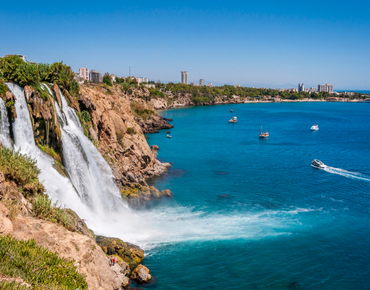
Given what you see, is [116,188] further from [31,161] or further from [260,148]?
[260,148]

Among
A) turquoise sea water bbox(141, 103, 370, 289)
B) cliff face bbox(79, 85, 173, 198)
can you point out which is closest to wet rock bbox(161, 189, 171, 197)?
turquoise sea water bbox(141, 103, 370, 289)

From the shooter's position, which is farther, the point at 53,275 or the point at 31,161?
the point at 31,161

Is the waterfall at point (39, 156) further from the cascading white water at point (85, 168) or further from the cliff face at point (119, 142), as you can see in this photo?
the cliff face at point (119, 142)

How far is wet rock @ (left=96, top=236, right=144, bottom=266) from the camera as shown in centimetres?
1942

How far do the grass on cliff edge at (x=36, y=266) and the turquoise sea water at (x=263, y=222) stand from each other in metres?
8.45

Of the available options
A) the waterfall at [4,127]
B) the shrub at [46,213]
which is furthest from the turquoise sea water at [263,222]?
the waterfall at [4,127]

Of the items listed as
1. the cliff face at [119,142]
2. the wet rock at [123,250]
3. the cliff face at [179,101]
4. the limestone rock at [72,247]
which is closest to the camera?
the limestone rock at [72,247]

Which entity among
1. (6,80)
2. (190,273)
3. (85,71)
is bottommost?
(190,273)

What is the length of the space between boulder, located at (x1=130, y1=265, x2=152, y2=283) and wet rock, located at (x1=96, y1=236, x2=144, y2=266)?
1.15m

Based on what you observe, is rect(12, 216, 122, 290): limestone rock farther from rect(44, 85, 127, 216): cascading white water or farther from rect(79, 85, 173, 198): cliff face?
rect(79, 85, 173, 198): cliff face

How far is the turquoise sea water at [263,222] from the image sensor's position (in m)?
19.7

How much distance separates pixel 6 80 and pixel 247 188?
26.0 meters

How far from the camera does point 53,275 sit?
1000 centimetres

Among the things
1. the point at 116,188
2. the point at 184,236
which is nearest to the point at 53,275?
the point at 184,236
